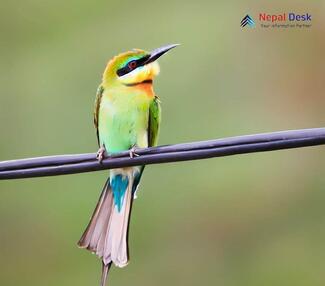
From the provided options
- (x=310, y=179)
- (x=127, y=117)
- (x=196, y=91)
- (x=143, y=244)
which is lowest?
(x=143, y=244)

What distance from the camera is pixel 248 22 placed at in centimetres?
270

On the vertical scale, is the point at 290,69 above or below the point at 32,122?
above

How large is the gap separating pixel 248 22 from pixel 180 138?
539 mm

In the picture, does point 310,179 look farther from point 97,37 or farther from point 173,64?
point 97,37

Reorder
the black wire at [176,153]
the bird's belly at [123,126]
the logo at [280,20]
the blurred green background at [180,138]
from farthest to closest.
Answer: the blurred green background at [180,138] < the logo at [280,20] < the bird's belly at [123,126] < the black wire at [176,153]

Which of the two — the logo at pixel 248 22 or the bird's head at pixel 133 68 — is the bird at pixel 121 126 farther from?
the logo at pixel 248 22

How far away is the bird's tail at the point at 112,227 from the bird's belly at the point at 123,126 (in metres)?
0.10

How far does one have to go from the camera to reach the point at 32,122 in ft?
9.34

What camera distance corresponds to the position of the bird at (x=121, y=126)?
2088mm

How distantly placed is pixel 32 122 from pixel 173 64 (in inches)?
25.3

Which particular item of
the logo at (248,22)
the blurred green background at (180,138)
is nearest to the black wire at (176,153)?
the blurred green background at (180,138)

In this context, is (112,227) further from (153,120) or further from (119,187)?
(153,120)

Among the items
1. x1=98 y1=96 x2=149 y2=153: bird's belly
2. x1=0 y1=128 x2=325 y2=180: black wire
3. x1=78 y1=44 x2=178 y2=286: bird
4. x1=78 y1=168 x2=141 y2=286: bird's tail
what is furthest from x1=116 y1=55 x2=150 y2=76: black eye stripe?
x1=0 y1=128 x2=325 y2=180: black wire

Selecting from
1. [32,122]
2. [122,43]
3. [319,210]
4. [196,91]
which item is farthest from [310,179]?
[32,122]
